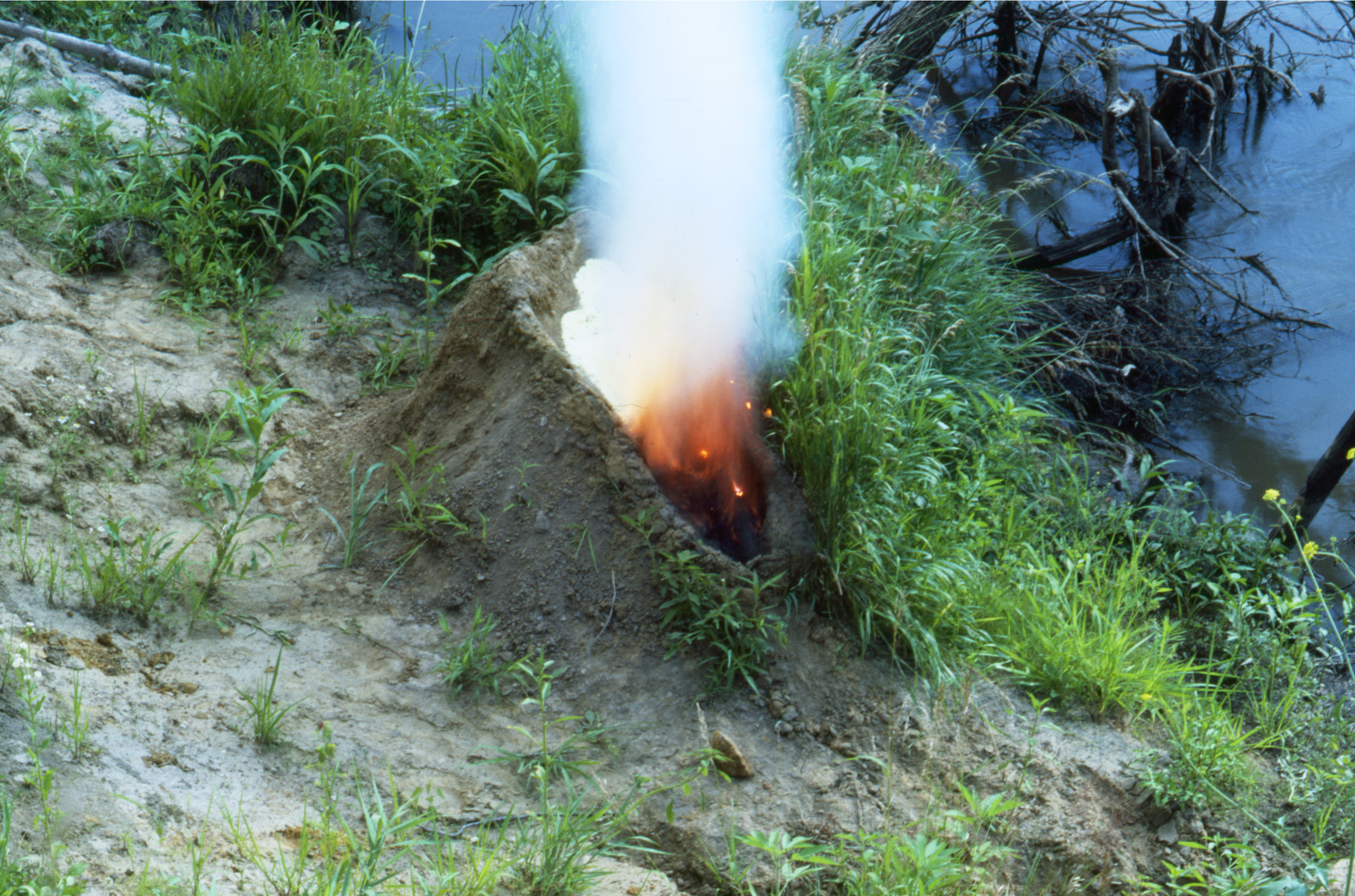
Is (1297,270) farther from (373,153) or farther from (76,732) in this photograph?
(76,732)

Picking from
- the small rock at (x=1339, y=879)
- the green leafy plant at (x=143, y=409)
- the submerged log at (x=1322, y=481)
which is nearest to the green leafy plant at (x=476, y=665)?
the green leafy plant at (x=143, y=409)

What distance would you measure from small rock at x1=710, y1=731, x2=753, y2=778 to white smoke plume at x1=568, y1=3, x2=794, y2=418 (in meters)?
0.97

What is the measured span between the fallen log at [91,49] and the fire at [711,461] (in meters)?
3.34

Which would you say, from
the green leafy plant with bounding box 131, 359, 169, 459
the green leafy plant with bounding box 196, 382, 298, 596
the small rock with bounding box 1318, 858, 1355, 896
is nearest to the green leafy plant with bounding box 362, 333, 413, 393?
the green leafy plant with bounding box 196, 382, 298, 596

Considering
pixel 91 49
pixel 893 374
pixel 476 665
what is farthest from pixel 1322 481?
pixel 91 49

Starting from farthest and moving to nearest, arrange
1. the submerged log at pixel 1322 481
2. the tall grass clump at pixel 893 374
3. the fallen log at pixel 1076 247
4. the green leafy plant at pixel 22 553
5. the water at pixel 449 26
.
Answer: the water at pixel 449 26 < the fallen log at pixel 1076 247 < the submerged log at pixel 1322 481 < the tall grass clump at pixel 893 374 < the green leafy plant at pixel 22 553

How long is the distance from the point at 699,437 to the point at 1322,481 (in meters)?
2.99

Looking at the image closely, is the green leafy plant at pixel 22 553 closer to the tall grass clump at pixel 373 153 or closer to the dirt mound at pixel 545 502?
the dirt mound at pixel 545 502

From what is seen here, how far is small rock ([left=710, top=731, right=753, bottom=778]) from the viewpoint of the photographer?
2.48m

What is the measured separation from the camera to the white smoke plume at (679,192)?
3.10m

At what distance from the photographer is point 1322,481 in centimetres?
430

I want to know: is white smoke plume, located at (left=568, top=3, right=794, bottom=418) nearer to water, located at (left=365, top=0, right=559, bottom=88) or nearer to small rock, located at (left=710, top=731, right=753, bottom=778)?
small rock, located at (left=710, top=731, right=753, bottom=778)

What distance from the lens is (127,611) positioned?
2.49 meters

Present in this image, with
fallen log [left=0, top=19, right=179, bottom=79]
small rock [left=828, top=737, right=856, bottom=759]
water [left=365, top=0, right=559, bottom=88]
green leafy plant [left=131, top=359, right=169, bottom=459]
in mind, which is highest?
water [left=365, top=0, right=559, bottom=88]
